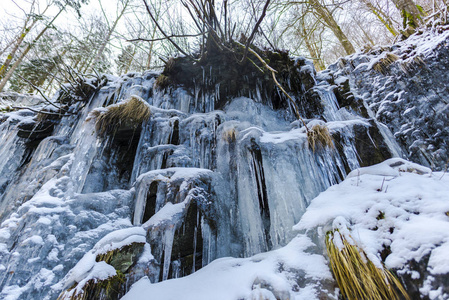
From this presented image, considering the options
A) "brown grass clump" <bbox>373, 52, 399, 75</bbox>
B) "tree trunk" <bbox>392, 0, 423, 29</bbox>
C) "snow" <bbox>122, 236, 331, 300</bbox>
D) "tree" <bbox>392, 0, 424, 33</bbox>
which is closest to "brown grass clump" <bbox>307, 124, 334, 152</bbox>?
"snow" <bbox>122, 236, 331, 300</bbox>

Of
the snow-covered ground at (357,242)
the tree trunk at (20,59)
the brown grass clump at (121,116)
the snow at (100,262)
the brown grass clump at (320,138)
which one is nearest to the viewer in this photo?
the snow-covered ground at (357,242)

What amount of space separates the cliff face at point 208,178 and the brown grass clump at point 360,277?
8 centimetres

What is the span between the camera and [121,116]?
14.5ft

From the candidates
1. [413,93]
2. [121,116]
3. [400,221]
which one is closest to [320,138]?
[400,221]

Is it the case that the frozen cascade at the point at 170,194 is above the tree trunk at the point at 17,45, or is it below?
below

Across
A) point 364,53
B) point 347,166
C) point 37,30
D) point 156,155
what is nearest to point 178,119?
point 156,155

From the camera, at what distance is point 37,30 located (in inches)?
380

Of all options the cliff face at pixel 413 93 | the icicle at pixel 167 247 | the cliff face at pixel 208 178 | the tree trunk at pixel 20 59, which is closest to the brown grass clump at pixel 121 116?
the cliff face at pixel 208 178

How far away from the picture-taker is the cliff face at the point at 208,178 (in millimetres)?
1847

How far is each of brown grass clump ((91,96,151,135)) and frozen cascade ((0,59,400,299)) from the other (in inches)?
6.7

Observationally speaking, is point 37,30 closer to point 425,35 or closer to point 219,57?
point 219,57

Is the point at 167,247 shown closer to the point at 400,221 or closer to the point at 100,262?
the point at 100,262

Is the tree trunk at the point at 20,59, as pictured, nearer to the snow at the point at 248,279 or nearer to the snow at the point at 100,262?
the snow at the point at 100,262

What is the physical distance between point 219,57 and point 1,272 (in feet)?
16.9
